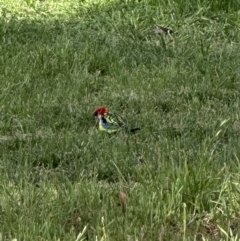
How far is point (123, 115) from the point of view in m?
4.44

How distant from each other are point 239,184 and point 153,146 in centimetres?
82

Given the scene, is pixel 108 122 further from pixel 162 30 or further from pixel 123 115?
pixel 162 30

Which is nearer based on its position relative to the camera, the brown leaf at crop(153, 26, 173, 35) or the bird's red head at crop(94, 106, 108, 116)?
the bird's red head at crop(94, 106, 108, 116)

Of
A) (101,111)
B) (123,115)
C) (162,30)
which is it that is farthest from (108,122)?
(162,30)

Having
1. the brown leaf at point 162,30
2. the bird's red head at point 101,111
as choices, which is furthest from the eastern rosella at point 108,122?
the brown leaf at point 162,30

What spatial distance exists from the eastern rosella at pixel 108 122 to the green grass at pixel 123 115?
98 millimetres

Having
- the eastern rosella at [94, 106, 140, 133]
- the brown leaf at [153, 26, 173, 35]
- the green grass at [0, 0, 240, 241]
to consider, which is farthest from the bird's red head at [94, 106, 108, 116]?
the brown leaf at [153, 26, 173, 35]

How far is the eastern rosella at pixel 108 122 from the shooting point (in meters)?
4.11

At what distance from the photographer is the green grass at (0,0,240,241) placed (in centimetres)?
293

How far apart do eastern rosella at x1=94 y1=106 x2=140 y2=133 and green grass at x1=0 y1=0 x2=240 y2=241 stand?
0.10 metres

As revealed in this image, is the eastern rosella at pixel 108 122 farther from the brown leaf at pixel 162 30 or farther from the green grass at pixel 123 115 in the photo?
the brown leaf at pixel 162 30

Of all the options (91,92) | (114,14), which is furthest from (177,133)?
(114,14)

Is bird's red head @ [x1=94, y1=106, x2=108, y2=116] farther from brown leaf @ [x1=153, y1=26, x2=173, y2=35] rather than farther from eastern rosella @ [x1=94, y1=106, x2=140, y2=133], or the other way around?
brown leaf @ [x1=153, y1=26, x2=173, y2=35]

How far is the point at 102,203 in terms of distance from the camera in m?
3.04
